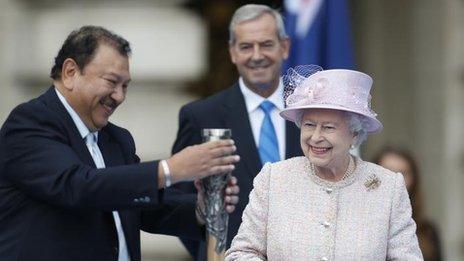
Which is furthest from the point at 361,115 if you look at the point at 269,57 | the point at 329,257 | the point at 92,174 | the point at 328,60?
the point at 328,60

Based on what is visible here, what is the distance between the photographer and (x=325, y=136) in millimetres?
4848

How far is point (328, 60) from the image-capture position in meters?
7.80

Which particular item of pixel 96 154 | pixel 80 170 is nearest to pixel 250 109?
pixel 96 154

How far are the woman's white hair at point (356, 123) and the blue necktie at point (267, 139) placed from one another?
130 centimetres

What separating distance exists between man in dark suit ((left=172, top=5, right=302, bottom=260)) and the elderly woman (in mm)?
1221

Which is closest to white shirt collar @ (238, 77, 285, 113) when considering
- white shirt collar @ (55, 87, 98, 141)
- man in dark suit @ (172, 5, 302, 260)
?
man in dark suit @ (172, 5, 302, 260)

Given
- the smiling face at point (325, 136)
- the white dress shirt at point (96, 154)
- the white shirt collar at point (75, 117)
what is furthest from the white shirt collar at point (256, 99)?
the smiling face at point (325, 136)

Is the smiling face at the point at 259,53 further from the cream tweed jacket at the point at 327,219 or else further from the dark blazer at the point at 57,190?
the cream tweed jacket at the point at 327,219

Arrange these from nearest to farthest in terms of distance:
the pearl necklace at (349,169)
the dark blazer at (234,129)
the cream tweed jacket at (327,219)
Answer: the cream tweed jacket at (327,219)
the pearl necklace at (349,169)
the dark blazer at (234,129)

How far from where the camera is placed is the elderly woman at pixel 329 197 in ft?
15.8

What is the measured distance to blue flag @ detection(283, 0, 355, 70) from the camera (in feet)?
25.4

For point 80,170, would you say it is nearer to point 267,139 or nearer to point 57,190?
point 57,190

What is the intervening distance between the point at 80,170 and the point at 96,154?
356 millimetres

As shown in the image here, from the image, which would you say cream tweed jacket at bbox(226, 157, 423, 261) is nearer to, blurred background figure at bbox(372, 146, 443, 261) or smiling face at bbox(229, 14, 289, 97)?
smiling face at bbox(229, 14, 289, 97)
